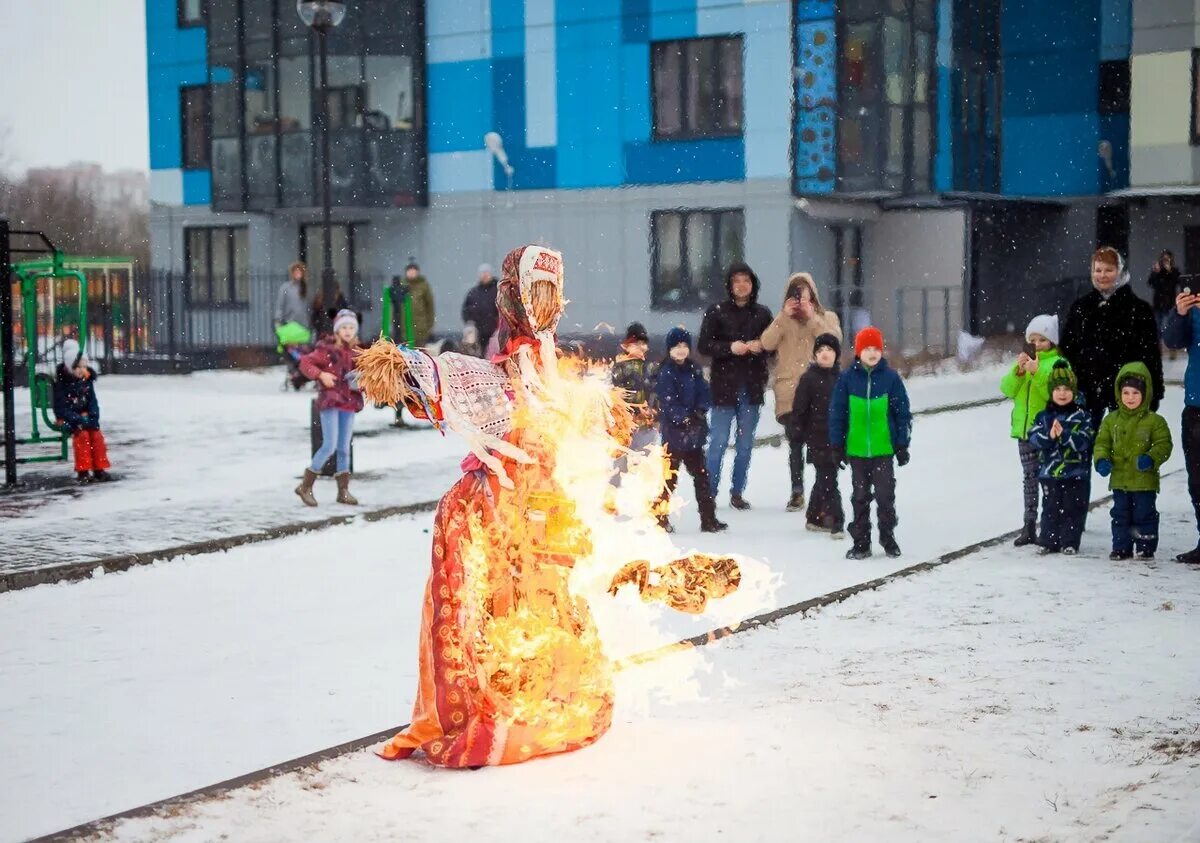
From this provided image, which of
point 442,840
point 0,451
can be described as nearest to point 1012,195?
point 0,451

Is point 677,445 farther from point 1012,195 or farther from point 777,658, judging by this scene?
point 1012,195

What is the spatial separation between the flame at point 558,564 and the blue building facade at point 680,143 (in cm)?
2267

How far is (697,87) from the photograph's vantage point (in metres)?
28.9

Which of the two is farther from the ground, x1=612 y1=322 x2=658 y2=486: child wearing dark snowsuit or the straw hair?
the straw hair

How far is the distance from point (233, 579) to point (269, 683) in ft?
9.40

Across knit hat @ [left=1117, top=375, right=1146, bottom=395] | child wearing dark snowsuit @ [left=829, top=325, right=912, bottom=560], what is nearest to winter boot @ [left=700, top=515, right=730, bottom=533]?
child wearing dark snowsuit @ [left=829, top=325, right=912, bottom=560]

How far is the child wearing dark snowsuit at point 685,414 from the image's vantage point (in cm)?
1122

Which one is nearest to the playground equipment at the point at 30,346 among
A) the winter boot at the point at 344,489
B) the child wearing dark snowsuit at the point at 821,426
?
the winter boot at the point at 344,489

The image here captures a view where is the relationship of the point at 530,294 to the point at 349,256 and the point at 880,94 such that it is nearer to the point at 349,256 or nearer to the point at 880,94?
the point at 880,94

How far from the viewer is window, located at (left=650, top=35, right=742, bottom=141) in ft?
94.1

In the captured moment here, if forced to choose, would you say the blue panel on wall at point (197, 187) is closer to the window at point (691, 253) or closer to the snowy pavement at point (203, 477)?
the window at point (691, 253)

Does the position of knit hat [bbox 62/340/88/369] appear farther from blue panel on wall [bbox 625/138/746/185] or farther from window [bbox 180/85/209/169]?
window [bbox 180/85/209/169]

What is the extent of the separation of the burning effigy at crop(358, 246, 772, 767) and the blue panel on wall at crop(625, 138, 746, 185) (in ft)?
75.8

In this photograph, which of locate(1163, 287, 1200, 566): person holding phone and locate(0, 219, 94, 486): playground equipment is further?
locate(0, 219, 94, 486): playground equipment
